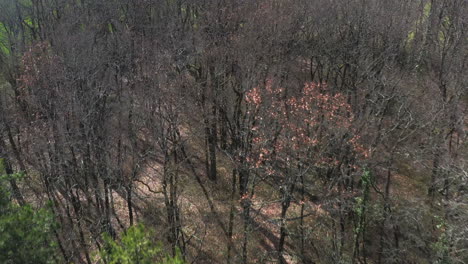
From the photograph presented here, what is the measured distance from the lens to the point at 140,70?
24047mm

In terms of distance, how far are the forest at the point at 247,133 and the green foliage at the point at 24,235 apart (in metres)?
5.83

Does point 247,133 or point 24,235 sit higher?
point 24,235

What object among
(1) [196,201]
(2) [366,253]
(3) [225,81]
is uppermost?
(3) [225,81]

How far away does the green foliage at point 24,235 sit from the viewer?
1173cm

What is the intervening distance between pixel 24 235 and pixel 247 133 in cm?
1138

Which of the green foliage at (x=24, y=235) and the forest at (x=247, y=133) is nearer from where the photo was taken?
the green foliage at (x=24, y=235)

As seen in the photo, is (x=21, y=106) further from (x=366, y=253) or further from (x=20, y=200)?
(x=366, y=253)

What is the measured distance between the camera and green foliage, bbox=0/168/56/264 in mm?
11734

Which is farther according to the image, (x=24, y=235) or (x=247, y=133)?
(x=247, y=133)

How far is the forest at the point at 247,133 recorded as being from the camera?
20.9 meters

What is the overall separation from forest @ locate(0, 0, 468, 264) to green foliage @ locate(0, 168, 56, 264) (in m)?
5.83

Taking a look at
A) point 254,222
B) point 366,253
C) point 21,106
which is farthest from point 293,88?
point 21,106

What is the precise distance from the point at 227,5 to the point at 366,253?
19421 mm

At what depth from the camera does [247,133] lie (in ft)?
65.7
